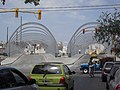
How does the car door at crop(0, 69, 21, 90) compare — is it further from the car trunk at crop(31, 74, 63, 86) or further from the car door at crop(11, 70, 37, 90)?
the car trunk at crop(31, 74, 63, 86)

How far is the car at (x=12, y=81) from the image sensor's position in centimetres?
761

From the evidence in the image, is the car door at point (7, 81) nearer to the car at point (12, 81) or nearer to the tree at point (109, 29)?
the car at point (12, 81)

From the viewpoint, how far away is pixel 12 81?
8102 millimetres

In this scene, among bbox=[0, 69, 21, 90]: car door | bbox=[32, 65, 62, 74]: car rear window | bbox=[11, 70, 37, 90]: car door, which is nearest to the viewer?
bbox=[0, 69, 21, 90]: car door

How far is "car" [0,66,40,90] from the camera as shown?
25.0 ft

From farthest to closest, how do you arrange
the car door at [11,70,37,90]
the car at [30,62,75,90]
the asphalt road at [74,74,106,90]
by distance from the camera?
the asphalt road at [74,74,106,90] < the car at [30,62,75,90] < the car door at [11,70,37,90]

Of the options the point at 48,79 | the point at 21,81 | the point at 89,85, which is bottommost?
the point at 89,85

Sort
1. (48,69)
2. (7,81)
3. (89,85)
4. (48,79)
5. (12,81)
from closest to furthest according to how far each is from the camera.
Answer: (7,81), (12,81), (48,79), (48,69), (89,85)

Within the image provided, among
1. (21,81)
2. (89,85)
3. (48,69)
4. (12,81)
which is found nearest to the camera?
(12,81)

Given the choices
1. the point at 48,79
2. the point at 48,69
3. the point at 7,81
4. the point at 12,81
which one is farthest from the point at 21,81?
the point at 48,69

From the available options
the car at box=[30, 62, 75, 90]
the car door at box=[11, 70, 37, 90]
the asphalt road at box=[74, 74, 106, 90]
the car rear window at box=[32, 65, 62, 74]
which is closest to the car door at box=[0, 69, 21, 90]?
the car door at box=[11, 70, 37, 90]

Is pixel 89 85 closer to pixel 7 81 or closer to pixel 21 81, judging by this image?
pixel 21 81

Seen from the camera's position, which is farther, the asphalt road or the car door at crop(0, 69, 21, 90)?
the asphalt road

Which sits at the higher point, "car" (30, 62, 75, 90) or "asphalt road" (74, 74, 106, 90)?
"car" (30, 62, 75, 90)
